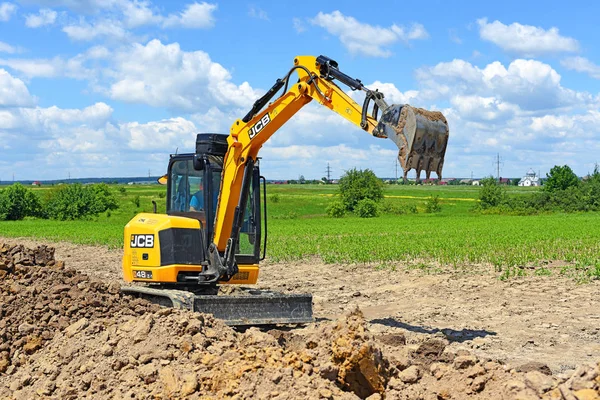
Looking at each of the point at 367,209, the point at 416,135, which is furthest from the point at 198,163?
the point at 367,209

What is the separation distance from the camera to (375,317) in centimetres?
1449

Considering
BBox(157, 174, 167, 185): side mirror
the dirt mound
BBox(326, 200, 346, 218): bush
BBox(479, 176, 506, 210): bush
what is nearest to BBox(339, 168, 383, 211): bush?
BBox(326, 200, 346, 218): bush

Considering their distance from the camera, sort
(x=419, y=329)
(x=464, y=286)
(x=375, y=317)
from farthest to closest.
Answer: (x=464, y=286), (x=375, y=317), (x=419, y=329)

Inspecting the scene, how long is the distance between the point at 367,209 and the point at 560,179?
40.3 metres

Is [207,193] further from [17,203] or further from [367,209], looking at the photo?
[17,203]

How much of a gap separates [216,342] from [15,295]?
4779 millimetres

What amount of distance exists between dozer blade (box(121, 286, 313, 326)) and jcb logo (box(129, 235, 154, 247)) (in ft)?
2.84

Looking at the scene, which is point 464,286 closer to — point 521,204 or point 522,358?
point 522,358

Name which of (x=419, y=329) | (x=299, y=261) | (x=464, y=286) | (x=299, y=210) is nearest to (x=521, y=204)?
(x=299, y=210)

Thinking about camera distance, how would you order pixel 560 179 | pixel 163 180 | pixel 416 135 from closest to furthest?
pixel 416 135
pixel 163 180
pixel 560 179

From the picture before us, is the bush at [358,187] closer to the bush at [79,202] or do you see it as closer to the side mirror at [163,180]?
the bush at [79,202]

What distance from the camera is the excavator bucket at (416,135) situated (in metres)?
9.38

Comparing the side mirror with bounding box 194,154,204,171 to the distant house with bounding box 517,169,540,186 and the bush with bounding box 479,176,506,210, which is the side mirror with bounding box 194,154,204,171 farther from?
the distant house with bounding box 517,169,540,186

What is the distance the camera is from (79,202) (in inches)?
2945
